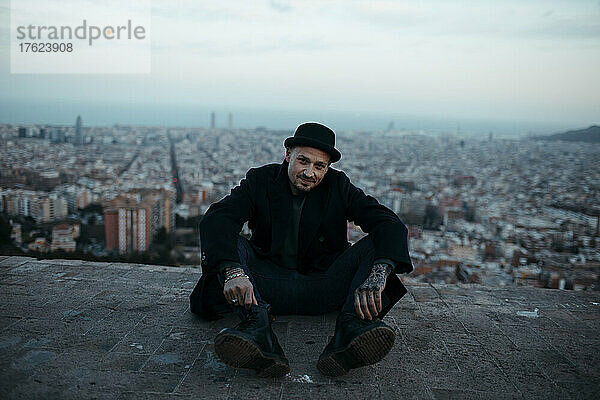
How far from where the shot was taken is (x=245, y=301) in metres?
1.97

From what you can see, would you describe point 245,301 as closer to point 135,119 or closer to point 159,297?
point 159,297

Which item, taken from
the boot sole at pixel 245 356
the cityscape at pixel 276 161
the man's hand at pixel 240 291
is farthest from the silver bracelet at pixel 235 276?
the cityscape at pixel 276 161

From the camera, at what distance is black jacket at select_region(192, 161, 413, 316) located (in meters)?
2.24

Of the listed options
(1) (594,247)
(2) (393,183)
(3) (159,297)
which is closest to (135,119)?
(2) (393,183)

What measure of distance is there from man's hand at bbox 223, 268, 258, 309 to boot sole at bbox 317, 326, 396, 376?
1.18ft

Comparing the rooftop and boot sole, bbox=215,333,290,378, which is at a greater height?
boot sole, bbox=215,333,290,378

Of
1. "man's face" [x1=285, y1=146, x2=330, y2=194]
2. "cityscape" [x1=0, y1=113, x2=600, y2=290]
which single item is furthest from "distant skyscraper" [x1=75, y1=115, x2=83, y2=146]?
"man's face" [x1=285, y1=146, x2=330, y2=194]

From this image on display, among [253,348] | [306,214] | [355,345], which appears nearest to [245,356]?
[253,348]

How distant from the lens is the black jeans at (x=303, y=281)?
2289 mm

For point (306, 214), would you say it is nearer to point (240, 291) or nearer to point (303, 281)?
point (303, 281)

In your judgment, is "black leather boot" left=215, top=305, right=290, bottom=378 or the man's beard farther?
the man's beard

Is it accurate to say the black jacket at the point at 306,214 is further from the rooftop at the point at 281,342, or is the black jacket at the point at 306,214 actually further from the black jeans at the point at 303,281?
the rooftop at the point at 281,342

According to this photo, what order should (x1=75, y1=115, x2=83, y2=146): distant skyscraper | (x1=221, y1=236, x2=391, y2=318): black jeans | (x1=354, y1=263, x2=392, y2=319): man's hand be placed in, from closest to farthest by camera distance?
(x1=354, y1=263, x2=392, y2=319): man's hand
(x1=221, y1=236, x2=391, y2=318): black jeans
(x1=75, y1=115, x2=83, y2=146): distant skyscraper

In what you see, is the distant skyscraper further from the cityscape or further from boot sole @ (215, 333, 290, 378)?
boot sole @ (215, 333, 290, 378)
